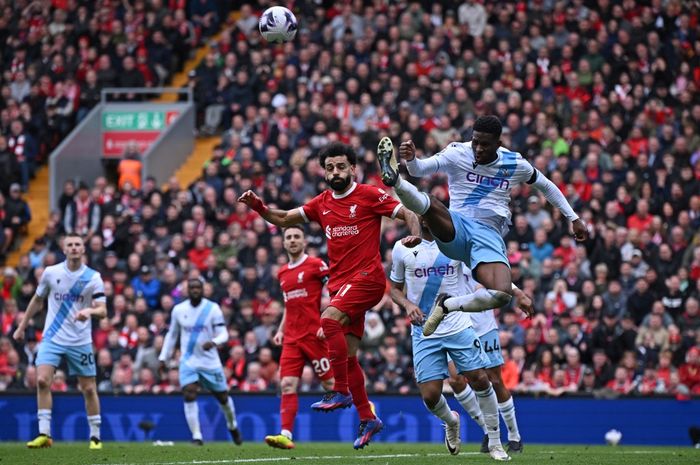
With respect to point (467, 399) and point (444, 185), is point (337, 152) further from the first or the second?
point (444, 185)

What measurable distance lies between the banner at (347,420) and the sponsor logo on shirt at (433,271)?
6623 mm

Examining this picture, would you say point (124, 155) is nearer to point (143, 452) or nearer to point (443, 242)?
point (143, 452)

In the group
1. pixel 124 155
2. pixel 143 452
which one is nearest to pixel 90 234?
pixel 124 155

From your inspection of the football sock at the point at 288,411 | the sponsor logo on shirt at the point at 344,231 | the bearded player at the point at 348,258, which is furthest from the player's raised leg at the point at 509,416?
the football sock at the point at 288,411

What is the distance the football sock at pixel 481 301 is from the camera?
12.1 metres

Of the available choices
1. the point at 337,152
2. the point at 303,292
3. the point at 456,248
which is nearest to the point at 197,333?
the point at 303,292

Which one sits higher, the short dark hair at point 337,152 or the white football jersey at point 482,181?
the short dark hair at point 337,152

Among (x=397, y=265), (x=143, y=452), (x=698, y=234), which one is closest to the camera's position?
(x=397, y=265)

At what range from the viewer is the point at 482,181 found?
42.0 ft

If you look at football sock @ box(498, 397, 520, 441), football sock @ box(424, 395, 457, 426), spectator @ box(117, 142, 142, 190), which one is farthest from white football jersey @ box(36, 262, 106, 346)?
spectator @ box(117, 142, 142, 190)

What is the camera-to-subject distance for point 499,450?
13.0 m

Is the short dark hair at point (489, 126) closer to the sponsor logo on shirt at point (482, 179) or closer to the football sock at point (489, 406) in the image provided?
the sponsor logo on shirt at point (482, 179)

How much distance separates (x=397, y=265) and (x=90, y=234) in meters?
13.8

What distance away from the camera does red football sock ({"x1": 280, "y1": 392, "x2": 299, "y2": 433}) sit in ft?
51.9
